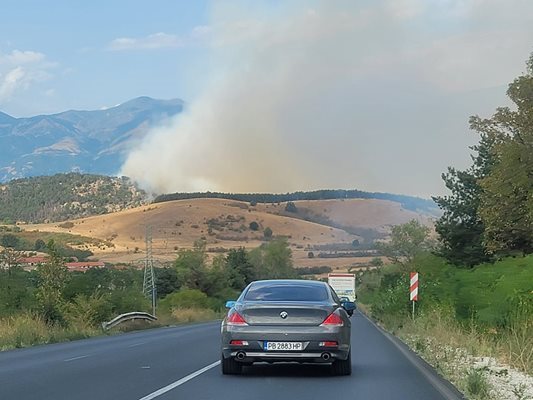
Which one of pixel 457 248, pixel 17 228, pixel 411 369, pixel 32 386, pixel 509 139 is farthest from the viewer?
pixel 17 228

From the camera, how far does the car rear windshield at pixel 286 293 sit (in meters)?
17.4

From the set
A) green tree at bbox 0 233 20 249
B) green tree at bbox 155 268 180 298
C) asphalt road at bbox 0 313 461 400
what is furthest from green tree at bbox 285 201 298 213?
asphalt road at bbox 0 313 461 400

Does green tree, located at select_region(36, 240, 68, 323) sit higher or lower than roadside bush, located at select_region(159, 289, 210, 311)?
higher

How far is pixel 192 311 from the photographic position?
3019 inches

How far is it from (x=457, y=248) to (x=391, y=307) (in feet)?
39.4

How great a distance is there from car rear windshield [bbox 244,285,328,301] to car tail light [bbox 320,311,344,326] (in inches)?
26.4

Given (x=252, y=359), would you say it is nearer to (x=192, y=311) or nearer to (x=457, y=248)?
(x=457, y=248)

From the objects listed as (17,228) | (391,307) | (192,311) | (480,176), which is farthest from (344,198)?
(391,307)

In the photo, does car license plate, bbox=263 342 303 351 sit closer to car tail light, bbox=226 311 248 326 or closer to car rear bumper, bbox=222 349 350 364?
car rear bumper, bbox=222 349 350 364

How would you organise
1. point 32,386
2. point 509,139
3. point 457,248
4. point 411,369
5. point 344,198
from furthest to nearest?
1. point 344,198
2. point 457,248
3. point 509,139
4. point 411,369
5. point 32,386

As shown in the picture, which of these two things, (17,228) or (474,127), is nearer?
(474,127)

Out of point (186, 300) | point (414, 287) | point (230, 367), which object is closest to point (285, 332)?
point (230, 367)

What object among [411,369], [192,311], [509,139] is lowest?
[192,311]

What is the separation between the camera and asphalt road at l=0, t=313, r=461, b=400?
577 inches
